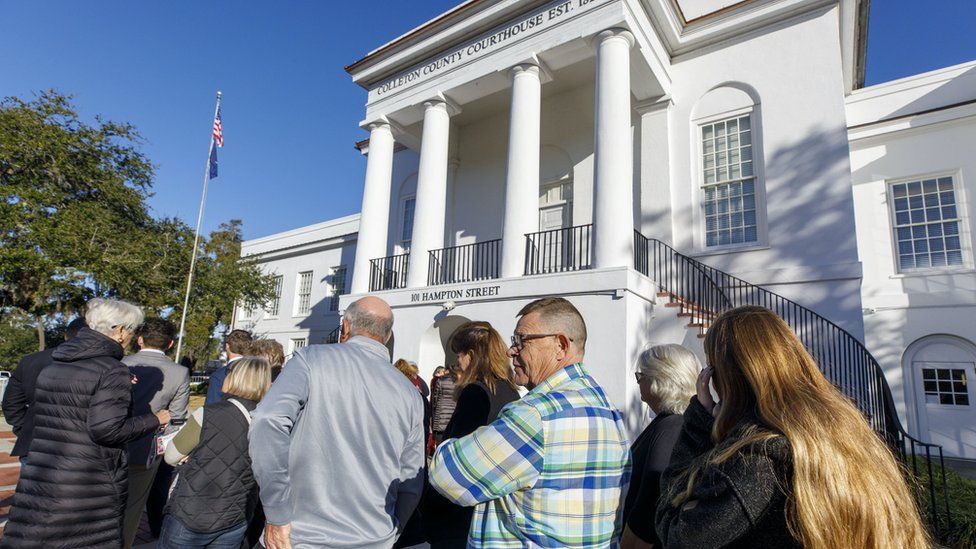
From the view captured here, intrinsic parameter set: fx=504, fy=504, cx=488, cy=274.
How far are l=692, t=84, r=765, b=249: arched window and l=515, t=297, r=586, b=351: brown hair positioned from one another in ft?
34.9

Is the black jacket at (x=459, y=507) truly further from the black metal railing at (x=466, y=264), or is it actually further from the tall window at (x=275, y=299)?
the tall window at (x=275, y=299)

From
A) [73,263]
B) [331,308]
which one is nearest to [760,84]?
[331,308]

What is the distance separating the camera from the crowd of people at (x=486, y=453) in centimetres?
141

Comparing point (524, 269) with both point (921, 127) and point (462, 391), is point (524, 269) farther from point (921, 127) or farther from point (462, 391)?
point (921, 127)

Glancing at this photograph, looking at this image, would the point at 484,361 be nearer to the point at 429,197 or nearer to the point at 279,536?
the point at 279,536

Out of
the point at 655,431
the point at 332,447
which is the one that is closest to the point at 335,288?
the point at 332,447

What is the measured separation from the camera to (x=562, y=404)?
5.90 ft

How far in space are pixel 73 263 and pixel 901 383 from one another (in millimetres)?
23188

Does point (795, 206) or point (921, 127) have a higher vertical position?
point (921, 127)

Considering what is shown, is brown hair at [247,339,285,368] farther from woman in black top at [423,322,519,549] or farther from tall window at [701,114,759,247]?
tall window at [701,114,759,247]

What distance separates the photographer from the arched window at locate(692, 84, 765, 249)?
11430mm

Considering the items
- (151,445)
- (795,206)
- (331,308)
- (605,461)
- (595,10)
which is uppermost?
(595,10)

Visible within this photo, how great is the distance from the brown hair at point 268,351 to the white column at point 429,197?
7.58m

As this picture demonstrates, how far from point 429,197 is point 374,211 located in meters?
2.10
